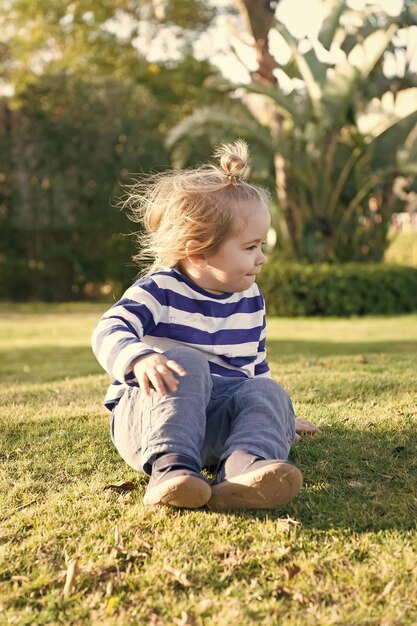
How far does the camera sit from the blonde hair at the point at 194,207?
2963 mm

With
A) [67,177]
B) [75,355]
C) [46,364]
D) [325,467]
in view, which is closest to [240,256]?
[325,467]

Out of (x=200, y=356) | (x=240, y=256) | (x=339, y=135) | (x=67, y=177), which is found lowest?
(x=200, y=356)

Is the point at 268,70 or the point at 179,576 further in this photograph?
the point at 268,70

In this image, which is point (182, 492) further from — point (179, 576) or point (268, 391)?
point (268, 391)

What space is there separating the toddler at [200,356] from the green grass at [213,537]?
122 millimetres

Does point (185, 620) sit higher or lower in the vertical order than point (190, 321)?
lower

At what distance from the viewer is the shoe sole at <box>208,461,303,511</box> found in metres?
2.27

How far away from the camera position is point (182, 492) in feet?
→ 7.61

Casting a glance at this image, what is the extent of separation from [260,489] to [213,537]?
0.19 m

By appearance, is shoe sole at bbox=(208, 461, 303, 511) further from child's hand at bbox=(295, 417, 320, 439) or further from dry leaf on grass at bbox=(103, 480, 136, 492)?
child's hand at bbox=(295, 417, 320, 439)

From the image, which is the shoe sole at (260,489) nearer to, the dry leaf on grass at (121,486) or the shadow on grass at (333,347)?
the dry leaf on grass at (121,486)

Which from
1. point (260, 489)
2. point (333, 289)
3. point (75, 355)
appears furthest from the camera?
point (333, 289)

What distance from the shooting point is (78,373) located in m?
6.20

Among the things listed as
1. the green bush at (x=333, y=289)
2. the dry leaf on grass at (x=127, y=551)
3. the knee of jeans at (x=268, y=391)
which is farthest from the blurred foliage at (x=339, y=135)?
the dry leaf on grass at (x=127, y=551)
